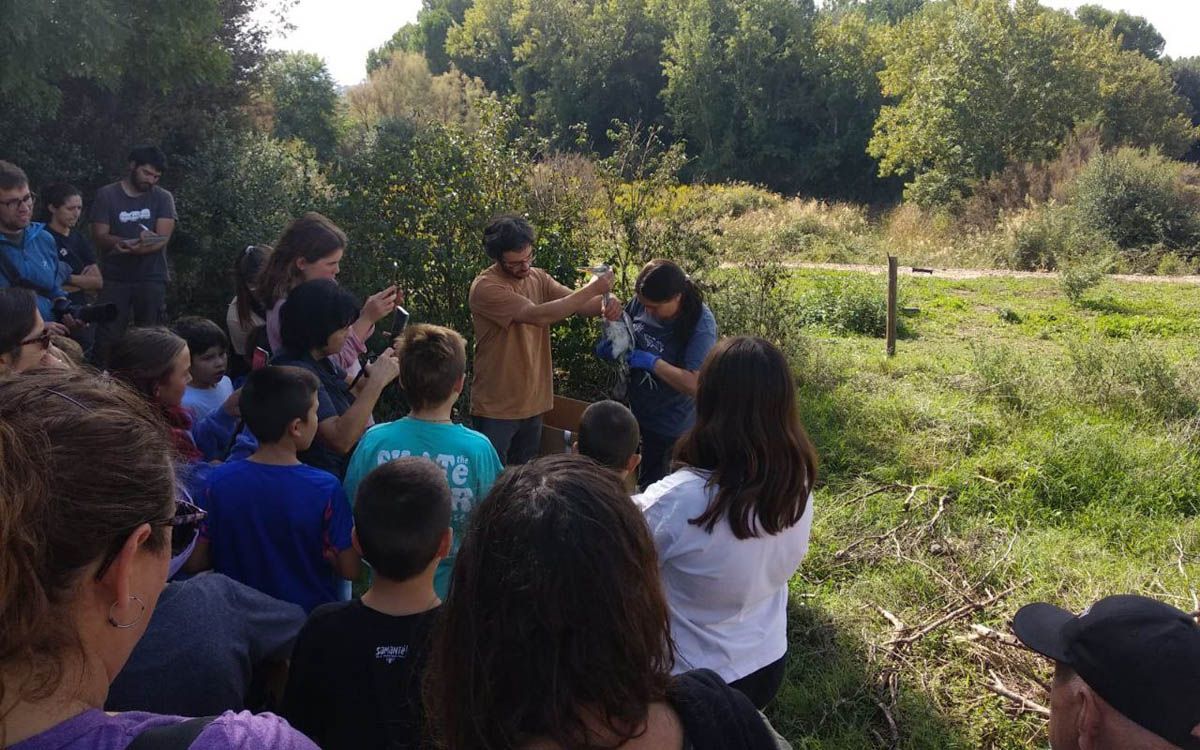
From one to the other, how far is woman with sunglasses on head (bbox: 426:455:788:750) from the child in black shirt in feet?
2.37

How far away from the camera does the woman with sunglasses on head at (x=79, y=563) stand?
1.16m

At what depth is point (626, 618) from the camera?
4.42 ft

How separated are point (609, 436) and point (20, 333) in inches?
87.4

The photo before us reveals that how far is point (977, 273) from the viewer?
55.5 feet

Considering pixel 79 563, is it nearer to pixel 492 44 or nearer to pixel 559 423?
pixel 559 423

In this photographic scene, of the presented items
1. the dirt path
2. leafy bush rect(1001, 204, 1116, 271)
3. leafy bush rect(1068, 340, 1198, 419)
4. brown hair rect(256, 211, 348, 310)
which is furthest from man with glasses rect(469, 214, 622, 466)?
leafy bush rect(1001, 204, 1116, 271)

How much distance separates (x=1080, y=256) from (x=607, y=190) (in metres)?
13.8

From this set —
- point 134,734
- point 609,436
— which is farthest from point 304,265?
point 134,734

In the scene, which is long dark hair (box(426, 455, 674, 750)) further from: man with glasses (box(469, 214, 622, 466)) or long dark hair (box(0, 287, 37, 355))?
man with glasses (box(469, 214, 622, 466))

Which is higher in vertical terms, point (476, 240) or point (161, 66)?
point (161, 66)

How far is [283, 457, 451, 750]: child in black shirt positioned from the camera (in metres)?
2.11

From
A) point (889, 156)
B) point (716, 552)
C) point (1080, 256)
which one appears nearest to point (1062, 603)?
point (716, 552)

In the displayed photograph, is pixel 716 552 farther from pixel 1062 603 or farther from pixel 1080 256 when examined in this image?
pixel 1080 256

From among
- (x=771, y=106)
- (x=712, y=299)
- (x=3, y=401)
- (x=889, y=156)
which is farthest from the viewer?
(x=771, y=106)
